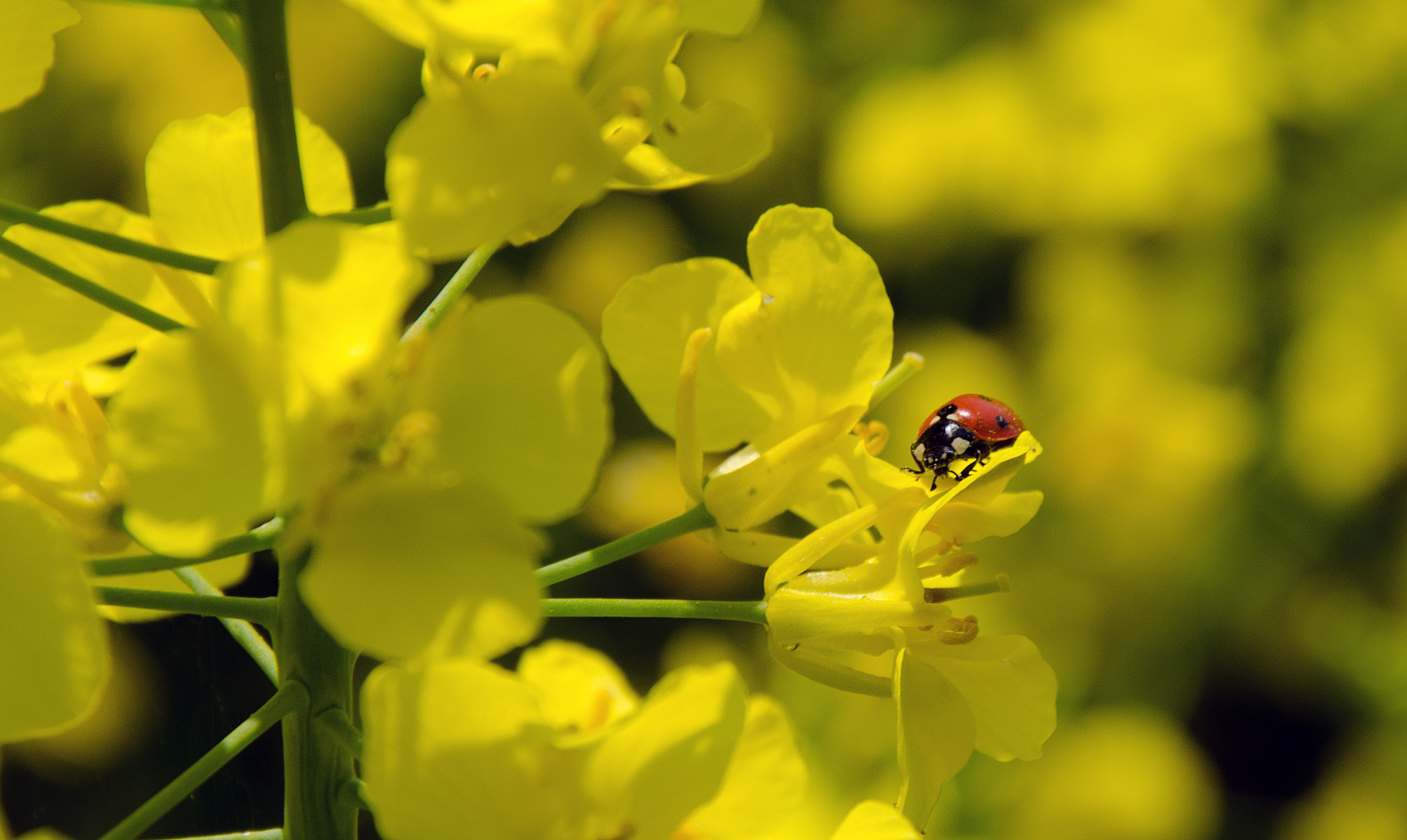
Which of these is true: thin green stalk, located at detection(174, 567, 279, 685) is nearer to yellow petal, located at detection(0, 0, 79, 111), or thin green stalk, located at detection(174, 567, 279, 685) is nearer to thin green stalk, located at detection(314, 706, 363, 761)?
thin green stalk, located at detection(314, 706, 363, 761)

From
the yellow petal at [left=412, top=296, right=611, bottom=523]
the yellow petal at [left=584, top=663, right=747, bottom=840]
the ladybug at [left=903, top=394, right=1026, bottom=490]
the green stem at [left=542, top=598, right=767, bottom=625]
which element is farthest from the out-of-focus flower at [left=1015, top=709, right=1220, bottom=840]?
the yellow petal at [left=412, top=296, right=611, bottom=523]

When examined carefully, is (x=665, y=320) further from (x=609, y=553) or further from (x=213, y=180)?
(x=213, y=180)

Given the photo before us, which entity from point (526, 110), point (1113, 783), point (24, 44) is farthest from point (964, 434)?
point (1113, 783)

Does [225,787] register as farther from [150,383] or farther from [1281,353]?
[1281,353]

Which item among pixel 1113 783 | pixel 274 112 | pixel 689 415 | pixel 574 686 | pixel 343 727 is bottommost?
pixel 1113 783

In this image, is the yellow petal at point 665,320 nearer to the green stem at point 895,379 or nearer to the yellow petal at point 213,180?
the green stem at point 895,379

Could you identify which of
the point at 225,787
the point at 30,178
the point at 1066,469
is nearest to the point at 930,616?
the point at 225,787
